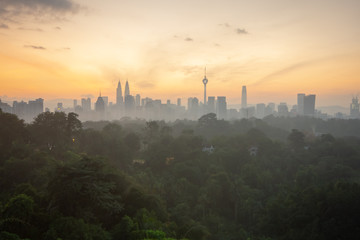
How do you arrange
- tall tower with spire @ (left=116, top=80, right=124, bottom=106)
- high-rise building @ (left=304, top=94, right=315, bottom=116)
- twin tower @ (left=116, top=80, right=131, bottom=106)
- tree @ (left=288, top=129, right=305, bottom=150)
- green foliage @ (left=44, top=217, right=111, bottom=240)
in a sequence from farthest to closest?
tall tower with spire @ (left=116, top=80, right=124, bottom=106)
twin tower @ (left=116, top=80, right=131, bottom=106)
high-rise building @ (left=304, top=94, right=315, bottom=116)
tree @ (left=288, top=129, right=305, bottom=150)
green foliage @ (left=44, top=217, right=111, bottom=240)

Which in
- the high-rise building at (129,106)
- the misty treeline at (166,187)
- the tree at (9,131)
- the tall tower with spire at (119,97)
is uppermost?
the tall tower with spire at (119,97)

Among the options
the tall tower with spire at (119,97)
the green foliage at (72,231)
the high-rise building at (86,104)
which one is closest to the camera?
the green foliage at (72,231)

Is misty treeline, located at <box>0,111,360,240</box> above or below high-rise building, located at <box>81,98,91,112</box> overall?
below

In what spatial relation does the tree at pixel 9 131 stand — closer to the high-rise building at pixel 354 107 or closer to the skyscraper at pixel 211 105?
the skyscraper at pixel 211 105

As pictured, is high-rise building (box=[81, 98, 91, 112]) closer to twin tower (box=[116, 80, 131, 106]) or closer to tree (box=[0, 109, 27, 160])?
twin tower (box=[116, 80, 131, 106])

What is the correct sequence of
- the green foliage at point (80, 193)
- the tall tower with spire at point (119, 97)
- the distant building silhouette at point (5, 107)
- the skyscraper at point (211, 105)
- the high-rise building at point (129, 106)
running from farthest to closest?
the tall tower with spire at point (119, 97), the skyscraper at point (211, 105), the high-rise building at point (129, 106), the distant building silhouette at point (5, 107), the green foliage at point (80, 193)

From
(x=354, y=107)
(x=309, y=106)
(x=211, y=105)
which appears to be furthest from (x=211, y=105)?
(x=354, y=107)

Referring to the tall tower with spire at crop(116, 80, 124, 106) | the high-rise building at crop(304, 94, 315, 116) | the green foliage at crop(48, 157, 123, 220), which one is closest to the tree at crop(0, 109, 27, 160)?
the green foliage at crop(48, 157, 123, 220)

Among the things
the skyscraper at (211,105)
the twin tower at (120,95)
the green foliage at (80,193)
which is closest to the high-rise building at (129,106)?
the twin tower at (120,95)

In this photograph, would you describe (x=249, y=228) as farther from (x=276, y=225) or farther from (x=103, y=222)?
(x=103, y=222)

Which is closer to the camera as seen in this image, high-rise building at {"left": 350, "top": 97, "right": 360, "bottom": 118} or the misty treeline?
the misty treeline
